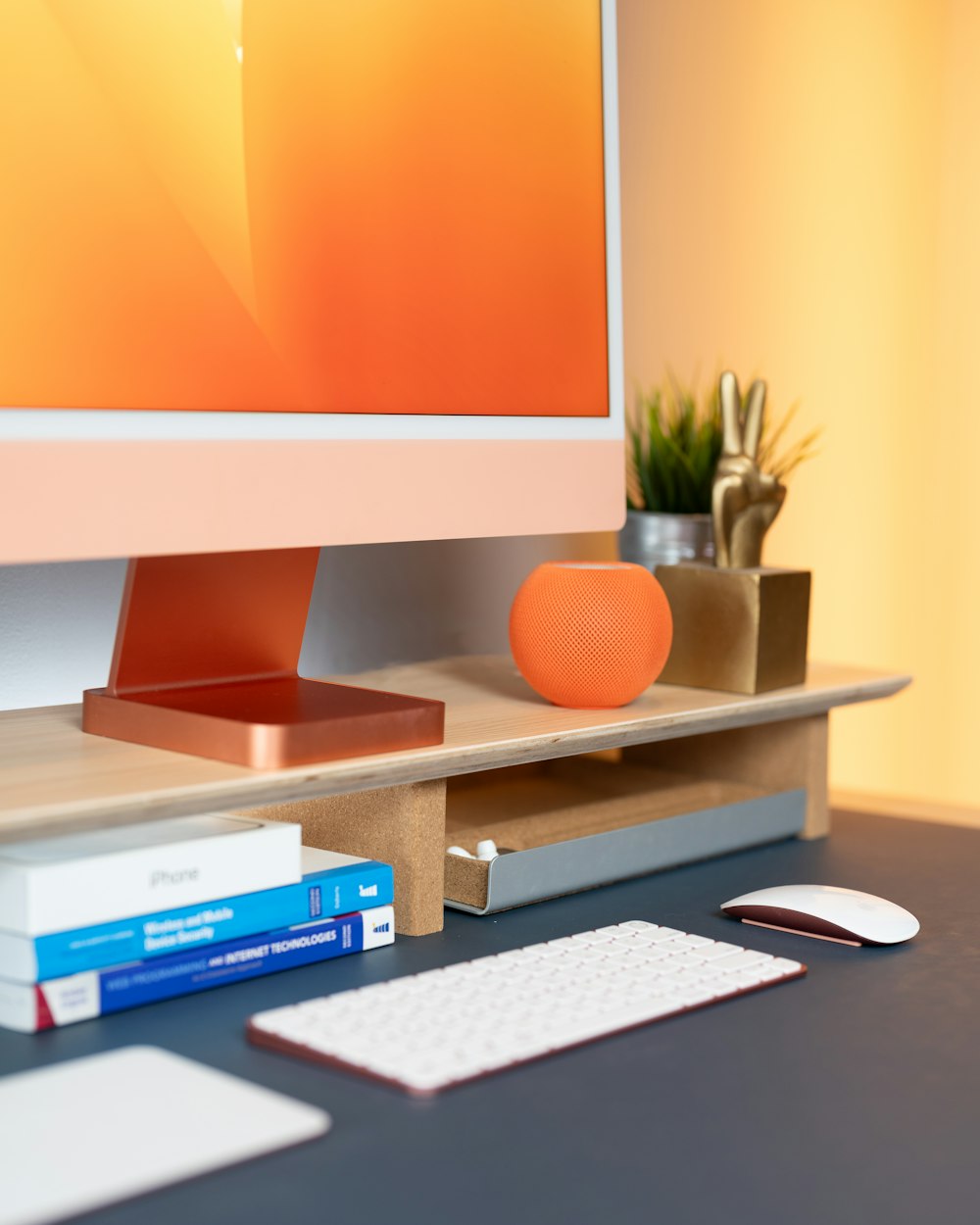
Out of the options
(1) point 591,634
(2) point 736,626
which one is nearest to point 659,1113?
(1) point 591,634

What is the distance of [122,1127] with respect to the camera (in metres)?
0.54

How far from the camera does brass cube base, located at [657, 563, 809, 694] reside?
1.07m

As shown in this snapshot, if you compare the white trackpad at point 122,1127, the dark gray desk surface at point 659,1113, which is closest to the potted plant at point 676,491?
the dark gray desk surface at point 659,1113

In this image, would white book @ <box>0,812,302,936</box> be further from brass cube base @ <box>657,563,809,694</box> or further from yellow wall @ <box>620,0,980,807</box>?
yellow wall @ <box>620,0,980,807</box>

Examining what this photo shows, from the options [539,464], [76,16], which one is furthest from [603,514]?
[76,16]

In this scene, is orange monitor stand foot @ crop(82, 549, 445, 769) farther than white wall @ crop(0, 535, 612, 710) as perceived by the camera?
No

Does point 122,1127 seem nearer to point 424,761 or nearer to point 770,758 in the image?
point 424,761

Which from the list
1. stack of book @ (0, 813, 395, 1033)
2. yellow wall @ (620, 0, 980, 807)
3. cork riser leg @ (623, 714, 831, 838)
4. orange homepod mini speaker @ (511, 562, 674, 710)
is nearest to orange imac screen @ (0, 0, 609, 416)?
orange homepod mini speaker @ (511, 562, 674, 710)

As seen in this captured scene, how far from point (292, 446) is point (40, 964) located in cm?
31

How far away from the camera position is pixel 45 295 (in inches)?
27.5

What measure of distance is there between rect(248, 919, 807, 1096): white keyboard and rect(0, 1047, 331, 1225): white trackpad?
0.14 feet

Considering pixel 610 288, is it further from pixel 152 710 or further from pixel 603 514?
pixel 152 710

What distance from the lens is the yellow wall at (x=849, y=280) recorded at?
161 centimetres

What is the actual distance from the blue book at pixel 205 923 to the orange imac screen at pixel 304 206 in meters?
0.25
